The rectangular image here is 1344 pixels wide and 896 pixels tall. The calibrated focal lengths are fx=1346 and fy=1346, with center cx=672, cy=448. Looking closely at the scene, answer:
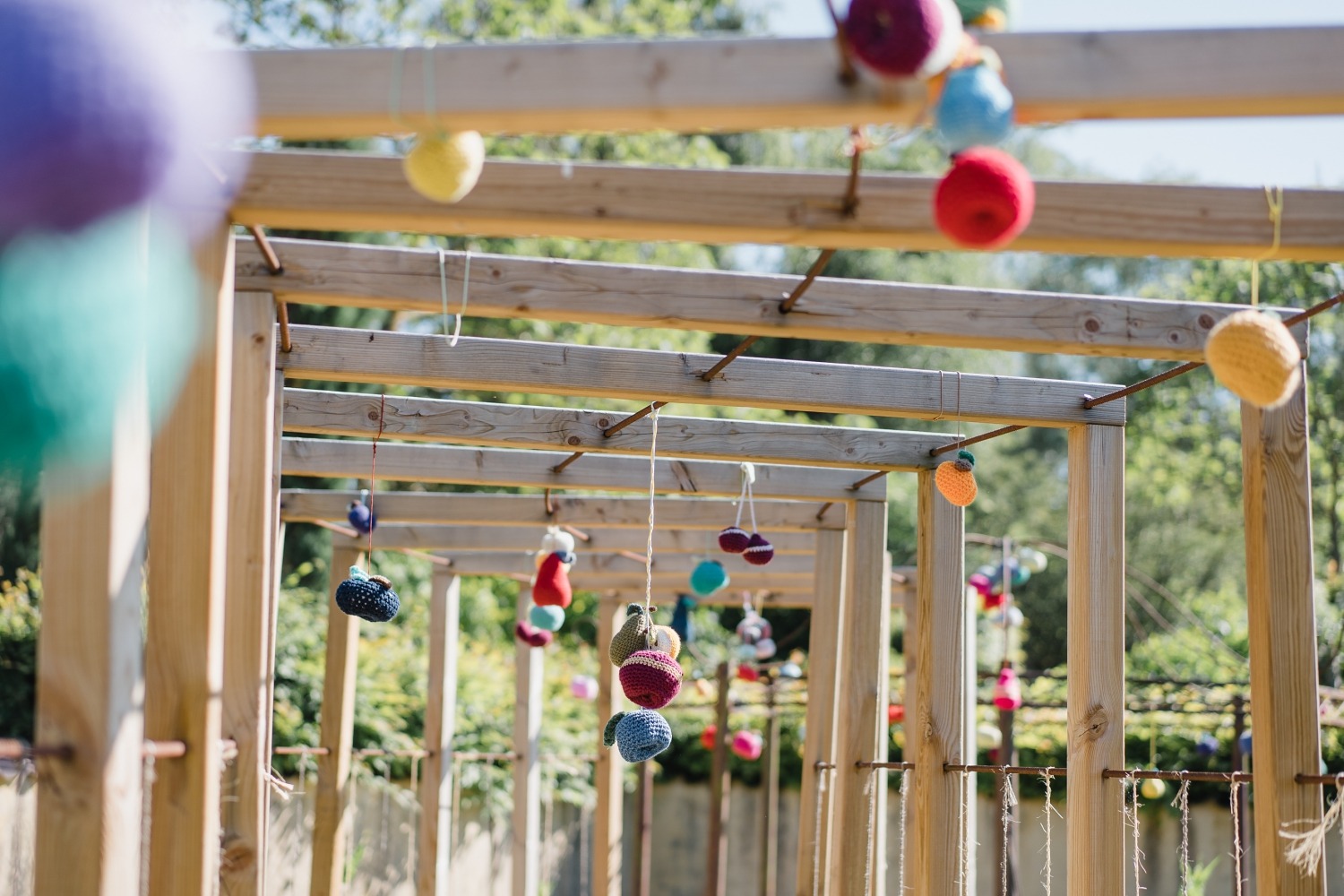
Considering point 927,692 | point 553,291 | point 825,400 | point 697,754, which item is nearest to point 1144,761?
point 697,754

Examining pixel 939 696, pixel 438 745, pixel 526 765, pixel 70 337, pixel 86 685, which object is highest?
pixel 70 337

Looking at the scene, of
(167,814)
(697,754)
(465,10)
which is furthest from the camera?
(465,10)

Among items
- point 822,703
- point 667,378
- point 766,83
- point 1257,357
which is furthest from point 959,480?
point 766,83

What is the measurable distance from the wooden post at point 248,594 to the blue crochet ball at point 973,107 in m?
1.66

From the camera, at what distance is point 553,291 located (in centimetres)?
328

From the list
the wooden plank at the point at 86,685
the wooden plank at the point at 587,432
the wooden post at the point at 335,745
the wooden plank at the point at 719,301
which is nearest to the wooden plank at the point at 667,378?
the wooden plank at the point at 587,432

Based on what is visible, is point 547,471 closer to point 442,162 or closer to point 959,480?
point 959,480

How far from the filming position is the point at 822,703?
230 inches

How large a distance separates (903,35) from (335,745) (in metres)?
5.19

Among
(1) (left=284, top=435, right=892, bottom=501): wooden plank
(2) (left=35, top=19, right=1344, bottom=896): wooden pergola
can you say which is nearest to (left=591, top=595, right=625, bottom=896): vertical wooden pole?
(1) (left=284, top=435, right=892, bottom=501): wooden plank

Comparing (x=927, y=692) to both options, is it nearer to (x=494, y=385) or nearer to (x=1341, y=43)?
(x=494, y=385)

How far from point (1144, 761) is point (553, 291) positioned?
804cm

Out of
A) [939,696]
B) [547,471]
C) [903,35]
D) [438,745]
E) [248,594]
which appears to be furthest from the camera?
[438,745]

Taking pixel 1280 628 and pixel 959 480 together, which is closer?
pixel 1280 628
